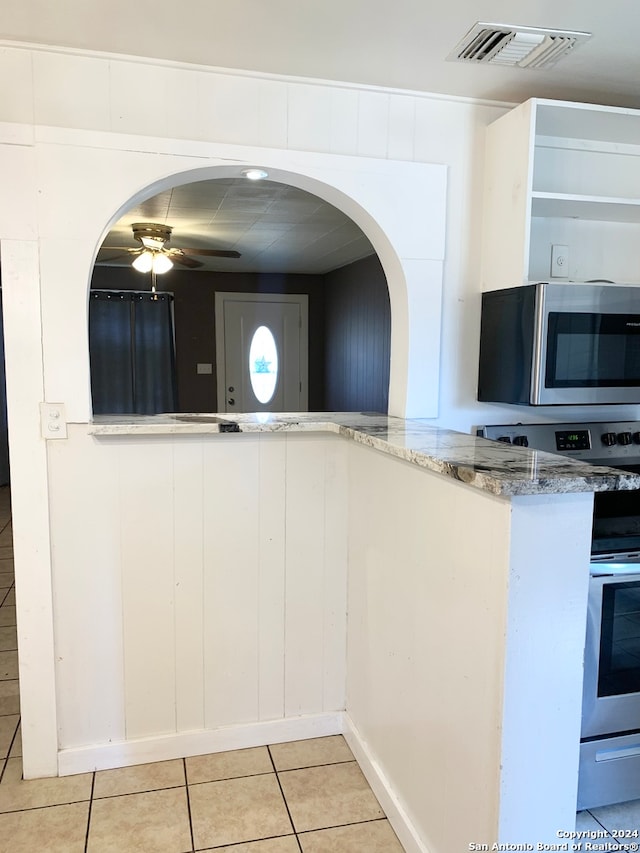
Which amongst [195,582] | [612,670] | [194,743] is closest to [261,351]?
[195,582]

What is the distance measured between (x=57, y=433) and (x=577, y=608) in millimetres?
1455

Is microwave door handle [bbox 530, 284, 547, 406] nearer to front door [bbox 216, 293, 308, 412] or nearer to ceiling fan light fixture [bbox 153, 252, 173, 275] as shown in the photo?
ceiling fan light fixture [bbox 153, 252, 173, 275]

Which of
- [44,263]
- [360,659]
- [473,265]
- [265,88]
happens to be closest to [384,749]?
[360,659]

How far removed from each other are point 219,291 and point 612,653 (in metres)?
5.31

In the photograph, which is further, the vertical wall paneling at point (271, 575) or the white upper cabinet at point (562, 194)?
the vertical wall paneling at point (271, 575)

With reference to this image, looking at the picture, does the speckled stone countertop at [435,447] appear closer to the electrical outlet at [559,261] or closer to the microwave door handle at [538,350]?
the microwave door handle at [538,350]

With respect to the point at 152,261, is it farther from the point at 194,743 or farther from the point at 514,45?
the point at 194,743

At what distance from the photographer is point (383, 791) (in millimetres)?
1809

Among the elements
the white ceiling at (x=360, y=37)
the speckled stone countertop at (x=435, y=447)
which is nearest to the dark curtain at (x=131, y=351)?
the speckled stone countertop at (x=435, y=447)

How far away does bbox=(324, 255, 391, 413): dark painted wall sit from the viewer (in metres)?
4.89

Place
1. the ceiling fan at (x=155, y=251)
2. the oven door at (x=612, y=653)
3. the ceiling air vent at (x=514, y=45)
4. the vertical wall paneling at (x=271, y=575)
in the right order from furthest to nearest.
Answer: the ceiling fan at (x=155, y=251) < the vertical wall paneling at (x=271, y=575) < the oven door at (x=612, y=653) < the ceiling air vent at (x=514, y=45)

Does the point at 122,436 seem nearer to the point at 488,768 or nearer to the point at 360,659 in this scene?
the point at 360,659

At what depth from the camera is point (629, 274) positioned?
7.43 ft

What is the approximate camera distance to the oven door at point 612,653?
68.1 inches
